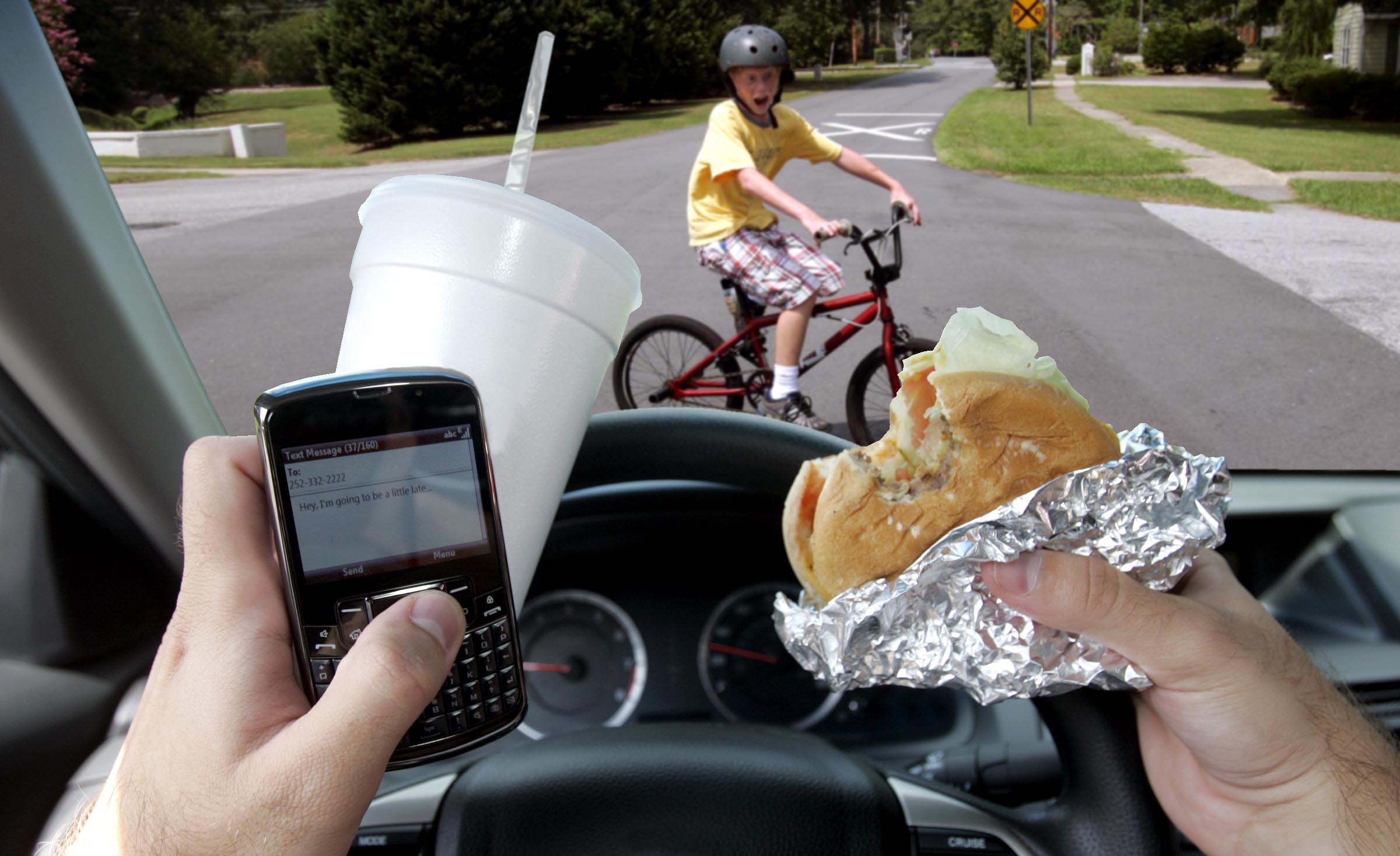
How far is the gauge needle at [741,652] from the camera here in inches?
80.2

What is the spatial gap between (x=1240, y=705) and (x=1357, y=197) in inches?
59.3

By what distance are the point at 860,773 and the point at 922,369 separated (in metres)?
0.66

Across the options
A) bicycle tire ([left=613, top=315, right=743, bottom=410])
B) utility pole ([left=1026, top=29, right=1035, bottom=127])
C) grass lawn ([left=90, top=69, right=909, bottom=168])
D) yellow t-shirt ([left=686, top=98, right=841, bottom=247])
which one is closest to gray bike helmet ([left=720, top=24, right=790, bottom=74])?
yellow t-shirt ([left=686, top=98, right=841, bottom=247])

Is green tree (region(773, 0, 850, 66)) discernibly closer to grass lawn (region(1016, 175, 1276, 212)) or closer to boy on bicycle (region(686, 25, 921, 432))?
boy on bicycle (region(686, 25, 921, 432))

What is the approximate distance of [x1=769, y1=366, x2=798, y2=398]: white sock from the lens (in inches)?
169

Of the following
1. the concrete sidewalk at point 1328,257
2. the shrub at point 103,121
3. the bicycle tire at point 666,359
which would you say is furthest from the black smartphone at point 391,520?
the bicycle tire at point 666,359

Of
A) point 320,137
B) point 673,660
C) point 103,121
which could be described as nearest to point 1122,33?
point 673,660

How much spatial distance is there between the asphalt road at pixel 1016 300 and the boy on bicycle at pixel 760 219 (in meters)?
0.20

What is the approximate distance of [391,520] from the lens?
1.10m

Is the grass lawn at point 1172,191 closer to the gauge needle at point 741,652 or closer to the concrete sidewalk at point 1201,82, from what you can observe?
the concrete sidewalk at point 1201,82

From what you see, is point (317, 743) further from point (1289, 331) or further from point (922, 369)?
point (1289, 331)

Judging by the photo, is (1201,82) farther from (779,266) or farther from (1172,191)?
(779,266)

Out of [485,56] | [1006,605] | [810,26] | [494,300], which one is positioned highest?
[485,56]

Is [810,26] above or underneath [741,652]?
above
